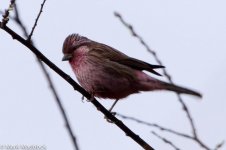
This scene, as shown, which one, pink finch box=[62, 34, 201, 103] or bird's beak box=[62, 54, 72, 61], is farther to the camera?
bird's beak box=[62, 54, 72, 61]

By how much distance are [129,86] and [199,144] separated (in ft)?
9.97

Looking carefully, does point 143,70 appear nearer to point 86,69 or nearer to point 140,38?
point 86,69

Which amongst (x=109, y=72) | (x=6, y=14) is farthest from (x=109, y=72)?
(x=6, y=14)

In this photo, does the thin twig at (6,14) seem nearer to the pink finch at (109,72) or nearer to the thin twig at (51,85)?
the thin twig at (51,85)

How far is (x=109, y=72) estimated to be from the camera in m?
8.38

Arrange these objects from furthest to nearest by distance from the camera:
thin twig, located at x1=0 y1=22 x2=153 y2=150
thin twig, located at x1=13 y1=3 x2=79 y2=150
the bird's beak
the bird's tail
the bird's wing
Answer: the bird's beak
the bird's wing
the bird's tail
thin twig, located at x1=0 y1=22 x2=153 y2=150
thin twig, located at x1=13 y1=3 x2=79 y2=150

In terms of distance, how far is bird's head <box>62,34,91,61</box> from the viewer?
8953 mm

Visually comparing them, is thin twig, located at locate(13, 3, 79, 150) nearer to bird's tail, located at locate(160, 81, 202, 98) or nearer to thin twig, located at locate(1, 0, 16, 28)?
thin twig, located at locate(1, 0, 16, 28)

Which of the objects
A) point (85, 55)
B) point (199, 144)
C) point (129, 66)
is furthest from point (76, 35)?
point (199, 144)

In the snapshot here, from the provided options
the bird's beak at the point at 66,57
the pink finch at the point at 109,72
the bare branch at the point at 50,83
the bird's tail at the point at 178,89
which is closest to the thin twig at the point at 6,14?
the bare branch at the point at 50,83

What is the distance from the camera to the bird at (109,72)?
8.00 m

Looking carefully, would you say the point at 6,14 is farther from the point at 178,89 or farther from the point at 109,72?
the point at 109,72

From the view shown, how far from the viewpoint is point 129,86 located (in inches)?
317

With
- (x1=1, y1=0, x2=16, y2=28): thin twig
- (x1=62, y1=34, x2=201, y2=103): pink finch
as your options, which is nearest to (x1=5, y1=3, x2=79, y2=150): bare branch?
(x1=1, y1=0, x2=16, y2=28): thin twig
